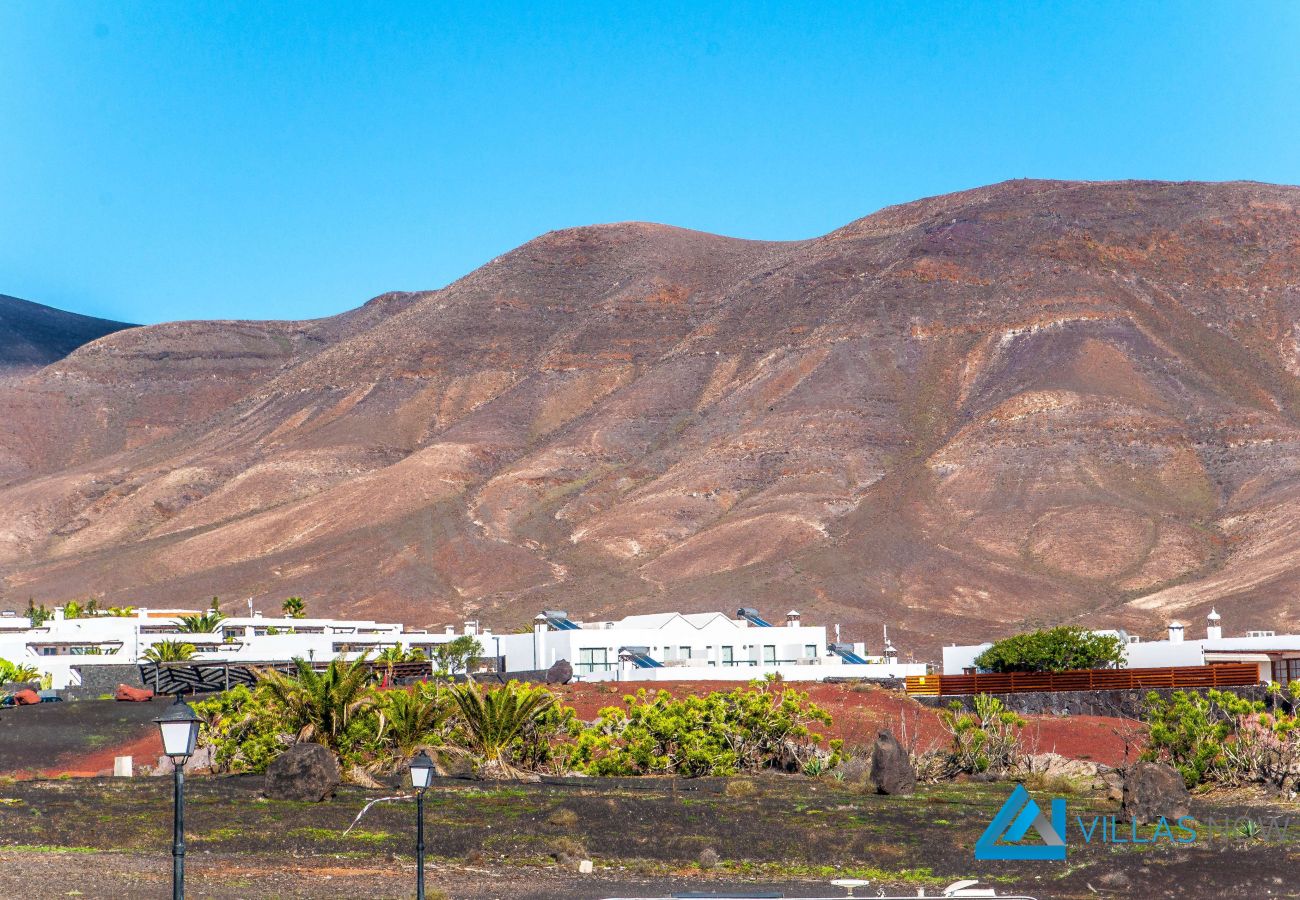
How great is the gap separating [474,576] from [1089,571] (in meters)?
41.8

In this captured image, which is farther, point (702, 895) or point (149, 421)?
point (149, 421)

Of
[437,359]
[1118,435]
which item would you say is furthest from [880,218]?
[1118,435]

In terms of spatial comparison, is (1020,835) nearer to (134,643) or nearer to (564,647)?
(564,647)

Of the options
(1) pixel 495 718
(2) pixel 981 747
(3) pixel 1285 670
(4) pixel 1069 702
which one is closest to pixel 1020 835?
(2) pixel 981 747

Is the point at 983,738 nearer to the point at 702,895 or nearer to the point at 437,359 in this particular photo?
the point at 702,895

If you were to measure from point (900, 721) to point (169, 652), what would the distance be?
98.2ft

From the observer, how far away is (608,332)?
167375 millimetres

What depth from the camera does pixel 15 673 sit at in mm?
55469

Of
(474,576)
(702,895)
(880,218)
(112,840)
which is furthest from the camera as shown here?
(880,218)

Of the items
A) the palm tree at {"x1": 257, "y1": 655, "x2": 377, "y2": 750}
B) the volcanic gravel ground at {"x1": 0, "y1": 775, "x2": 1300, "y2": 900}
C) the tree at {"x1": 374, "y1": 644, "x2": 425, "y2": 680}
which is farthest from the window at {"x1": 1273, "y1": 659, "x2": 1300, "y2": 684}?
the palm tree at {"x1": 257, "y1": 655, "x2": 377, "y2": 750}

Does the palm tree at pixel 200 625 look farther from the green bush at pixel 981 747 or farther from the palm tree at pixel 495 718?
the green bush at pixel 981 747

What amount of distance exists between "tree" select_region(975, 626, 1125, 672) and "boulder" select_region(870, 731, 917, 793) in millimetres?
28216

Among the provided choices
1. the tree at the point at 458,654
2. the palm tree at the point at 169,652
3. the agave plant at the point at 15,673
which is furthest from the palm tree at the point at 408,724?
the tree at the point at 458,654

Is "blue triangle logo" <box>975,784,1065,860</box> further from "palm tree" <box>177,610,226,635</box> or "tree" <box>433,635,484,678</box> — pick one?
"palm tree" <box>177,610,226,635</box>
